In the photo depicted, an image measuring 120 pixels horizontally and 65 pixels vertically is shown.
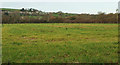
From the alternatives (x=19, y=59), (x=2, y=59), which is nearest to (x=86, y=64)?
(x=19, y=59)

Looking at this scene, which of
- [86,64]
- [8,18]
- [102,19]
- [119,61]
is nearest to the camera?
[86,64]

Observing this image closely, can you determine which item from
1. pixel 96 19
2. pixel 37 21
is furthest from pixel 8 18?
pixel 96 19

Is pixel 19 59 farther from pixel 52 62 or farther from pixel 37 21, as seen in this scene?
pixel 37 21

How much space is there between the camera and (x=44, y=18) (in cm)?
7894

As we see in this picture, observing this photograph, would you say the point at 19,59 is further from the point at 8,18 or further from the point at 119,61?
the point at 8,18

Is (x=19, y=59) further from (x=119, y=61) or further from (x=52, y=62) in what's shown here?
(x=119, y=61)

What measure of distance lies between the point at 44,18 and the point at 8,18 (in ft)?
51.7

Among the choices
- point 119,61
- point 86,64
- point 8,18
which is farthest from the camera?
point 8,18

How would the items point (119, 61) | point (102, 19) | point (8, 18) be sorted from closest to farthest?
point (119, 61) → point (8, 18) → point (102, 19)

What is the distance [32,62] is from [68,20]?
72.2 metres

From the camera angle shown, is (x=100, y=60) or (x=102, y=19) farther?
(x=102, y=19)

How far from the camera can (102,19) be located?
76562 mm

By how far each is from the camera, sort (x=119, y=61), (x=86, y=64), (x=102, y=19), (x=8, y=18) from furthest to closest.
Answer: (x=102, y=19) < (x=8, y=18) < (x=119, y=61) < (x=86, y=64)

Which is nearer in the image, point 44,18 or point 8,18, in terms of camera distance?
point 8,18
